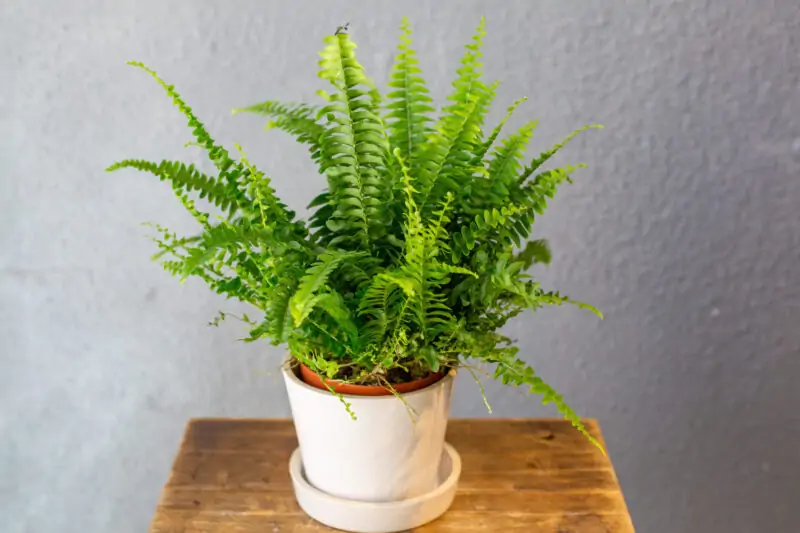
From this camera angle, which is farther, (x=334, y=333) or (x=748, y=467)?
(x=748, y=467)

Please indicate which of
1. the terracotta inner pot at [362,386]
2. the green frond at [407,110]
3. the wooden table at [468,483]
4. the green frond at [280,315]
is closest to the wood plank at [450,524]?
the wooden table at [468,483]

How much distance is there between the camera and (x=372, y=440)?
78cm

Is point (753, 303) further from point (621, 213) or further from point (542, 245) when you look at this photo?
point (542, 245)

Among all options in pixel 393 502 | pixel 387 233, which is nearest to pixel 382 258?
pixel 387 233

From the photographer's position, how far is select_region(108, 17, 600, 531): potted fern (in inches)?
28.1

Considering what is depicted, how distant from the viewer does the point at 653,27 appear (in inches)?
45.0

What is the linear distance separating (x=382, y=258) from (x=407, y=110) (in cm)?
15

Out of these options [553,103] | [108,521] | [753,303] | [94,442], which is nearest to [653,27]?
[553,103]

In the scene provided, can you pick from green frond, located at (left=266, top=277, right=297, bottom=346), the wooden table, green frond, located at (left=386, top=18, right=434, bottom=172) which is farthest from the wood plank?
green frond, located at (left=386, top=18, right=434, bottom=172)

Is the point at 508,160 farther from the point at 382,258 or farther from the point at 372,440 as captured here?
the point at 372,440

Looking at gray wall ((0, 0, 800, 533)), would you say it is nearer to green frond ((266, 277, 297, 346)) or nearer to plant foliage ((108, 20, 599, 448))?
plant foliage ((108, 20, 599, 448))

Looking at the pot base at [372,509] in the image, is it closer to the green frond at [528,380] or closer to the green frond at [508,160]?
the green frond at [528,380]

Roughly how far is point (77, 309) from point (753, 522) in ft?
4.02

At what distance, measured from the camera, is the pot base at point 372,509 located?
2.64 ft
